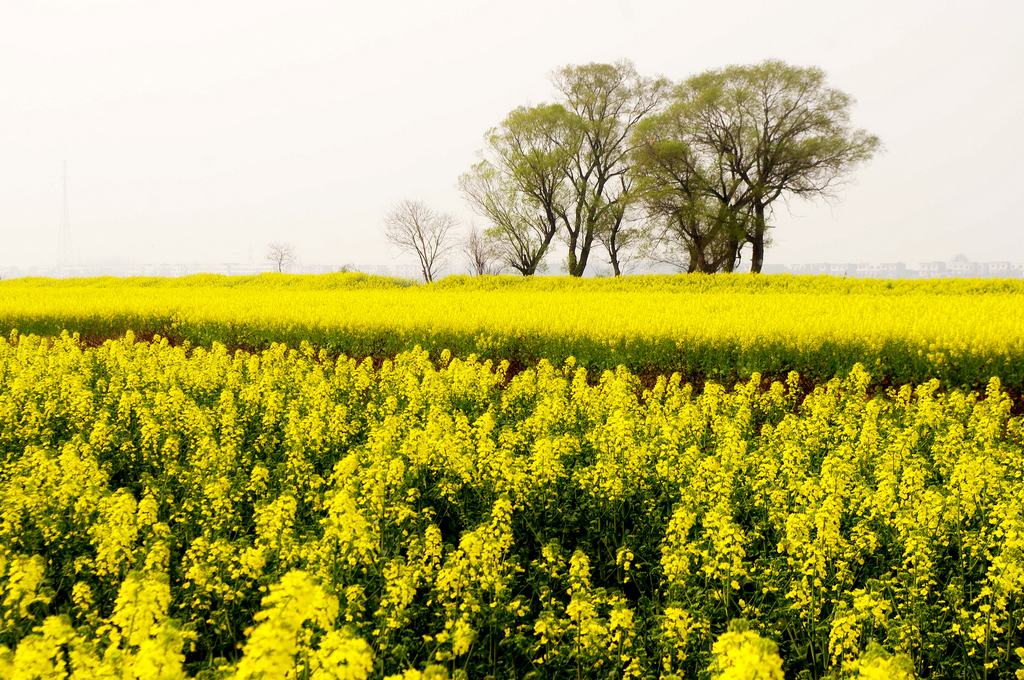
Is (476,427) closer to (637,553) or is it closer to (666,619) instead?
(637,553)

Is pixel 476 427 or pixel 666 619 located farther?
pixel 476 427

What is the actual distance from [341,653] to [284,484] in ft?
13.3

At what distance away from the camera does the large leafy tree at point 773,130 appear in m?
43.3

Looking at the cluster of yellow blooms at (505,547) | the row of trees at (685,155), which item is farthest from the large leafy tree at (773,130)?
the cluster of yellow blooms at (505,547)

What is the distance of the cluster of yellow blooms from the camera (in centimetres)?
379

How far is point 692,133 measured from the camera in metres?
44.4

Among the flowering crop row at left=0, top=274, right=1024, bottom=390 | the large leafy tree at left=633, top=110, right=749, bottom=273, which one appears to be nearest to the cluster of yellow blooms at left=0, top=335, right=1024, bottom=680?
the flowering crop row at left=0, top=274, right=1024, bottom=390

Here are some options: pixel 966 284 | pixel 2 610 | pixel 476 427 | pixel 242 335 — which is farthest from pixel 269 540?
pixel 966 284

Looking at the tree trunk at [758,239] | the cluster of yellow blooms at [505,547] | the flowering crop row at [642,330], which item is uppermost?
the tree trunk at [758,239]

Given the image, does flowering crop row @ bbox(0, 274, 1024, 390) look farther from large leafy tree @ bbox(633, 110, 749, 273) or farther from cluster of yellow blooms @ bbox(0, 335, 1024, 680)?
large leafy tree @ bbox(633, 110, 749, 273)

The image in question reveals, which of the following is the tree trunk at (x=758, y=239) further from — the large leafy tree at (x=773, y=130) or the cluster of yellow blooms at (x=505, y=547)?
the cluster of yellow blooms at (x=505, y=547)

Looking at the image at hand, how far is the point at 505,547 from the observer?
15.6ft

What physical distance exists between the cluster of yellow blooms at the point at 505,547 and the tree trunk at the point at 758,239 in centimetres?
3640

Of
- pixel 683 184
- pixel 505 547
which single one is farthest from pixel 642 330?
pixel 683 184
